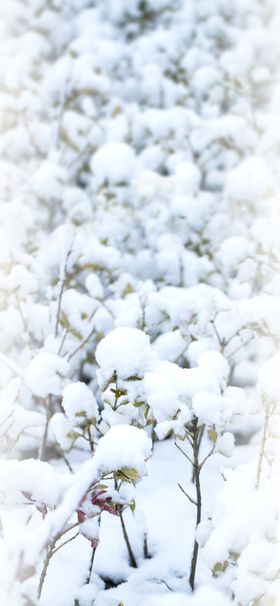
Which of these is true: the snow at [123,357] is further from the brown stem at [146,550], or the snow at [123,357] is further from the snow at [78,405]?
the brown stem at [146,550]

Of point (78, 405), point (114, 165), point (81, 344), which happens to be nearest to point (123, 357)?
point (78, 405)

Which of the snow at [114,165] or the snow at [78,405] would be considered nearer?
the snow at [78,405]

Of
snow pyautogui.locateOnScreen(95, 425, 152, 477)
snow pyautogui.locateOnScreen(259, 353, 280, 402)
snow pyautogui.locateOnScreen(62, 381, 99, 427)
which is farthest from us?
snow pyautogui.locateOnScreen(62, 381, 99, 427)

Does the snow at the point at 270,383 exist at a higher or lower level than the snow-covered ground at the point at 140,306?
higher

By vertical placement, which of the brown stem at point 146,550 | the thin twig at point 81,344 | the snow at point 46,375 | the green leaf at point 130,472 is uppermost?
the green leaf at point 130,472

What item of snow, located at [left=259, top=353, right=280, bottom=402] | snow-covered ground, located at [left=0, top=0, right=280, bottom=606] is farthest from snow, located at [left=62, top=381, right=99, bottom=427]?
snow, located at [left=259, top=353, right=280, bottom=402]

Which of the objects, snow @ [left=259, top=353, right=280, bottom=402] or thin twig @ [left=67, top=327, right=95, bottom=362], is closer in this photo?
snow @ [left=259, top=353, right=280, bottom=402]

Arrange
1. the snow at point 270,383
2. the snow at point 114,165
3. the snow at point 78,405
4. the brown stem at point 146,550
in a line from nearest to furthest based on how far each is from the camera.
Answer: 1. the snow at point 270,383
2. the snow at point 78,405
3. the brown stem at point 146,550
4. the snow at point 114,165

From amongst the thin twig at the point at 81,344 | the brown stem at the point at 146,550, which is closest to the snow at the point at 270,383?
the brown stem at the point at 146,550

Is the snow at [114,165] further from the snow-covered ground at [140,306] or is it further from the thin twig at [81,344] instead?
the thin twig at [81,344]

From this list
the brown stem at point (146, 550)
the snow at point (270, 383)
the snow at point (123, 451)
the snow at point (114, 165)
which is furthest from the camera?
the snow at point (114, 165)

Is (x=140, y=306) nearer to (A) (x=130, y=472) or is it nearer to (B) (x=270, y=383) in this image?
(B) (x=270, y=383)

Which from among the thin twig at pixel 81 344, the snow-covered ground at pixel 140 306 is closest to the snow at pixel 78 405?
the snow-covered ground at pixel 140 306

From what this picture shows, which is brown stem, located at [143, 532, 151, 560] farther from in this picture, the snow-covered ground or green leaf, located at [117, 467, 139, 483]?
green leaf, located at [117, 467, 139, 483]
